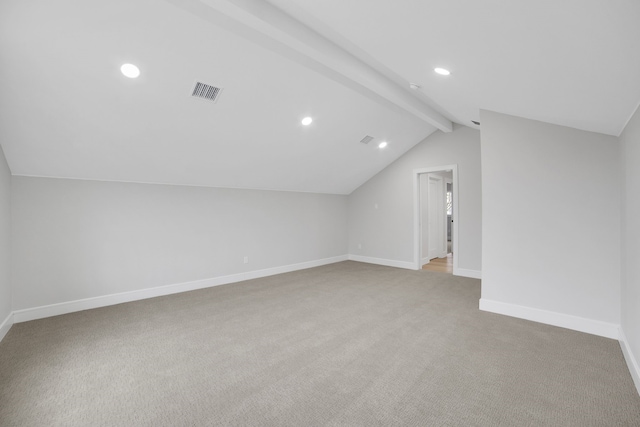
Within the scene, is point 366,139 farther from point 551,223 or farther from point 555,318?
point 555,318

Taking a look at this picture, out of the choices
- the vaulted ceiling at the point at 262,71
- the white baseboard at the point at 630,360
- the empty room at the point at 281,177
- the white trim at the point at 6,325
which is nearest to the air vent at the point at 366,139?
the empty room at the point at 281,177

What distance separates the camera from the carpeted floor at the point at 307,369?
2035mm

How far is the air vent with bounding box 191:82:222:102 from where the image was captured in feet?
10.4

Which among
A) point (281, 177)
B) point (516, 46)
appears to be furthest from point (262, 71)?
point (281, 177)

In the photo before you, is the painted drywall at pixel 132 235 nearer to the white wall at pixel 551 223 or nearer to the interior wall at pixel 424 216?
the interior wall at pixel 424 216

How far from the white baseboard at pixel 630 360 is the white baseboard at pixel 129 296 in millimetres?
4917

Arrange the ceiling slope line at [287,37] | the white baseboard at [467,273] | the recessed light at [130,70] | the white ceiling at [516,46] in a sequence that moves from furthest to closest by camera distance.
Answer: the white baseboard at [467,273]
the recessed light at [130,70]
the ceiling slope line at [287,37]
the white ceiling at [516,46]

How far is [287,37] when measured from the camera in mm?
2643

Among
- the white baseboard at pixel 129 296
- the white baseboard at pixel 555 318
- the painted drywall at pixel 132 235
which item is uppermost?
the painted drywall at pixel 132 235

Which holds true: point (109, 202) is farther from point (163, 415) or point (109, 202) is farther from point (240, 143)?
point (163, 415)

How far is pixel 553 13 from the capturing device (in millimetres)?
1521

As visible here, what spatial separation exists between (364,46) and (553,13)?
1513 mm

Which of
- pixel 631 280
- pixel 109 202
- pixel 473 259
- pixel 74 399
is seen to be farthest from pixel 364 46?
pixel 473 259

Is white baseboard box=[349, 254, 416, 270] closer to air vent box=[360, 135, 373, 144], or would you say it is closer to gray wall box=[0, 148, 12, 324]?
air vent box=[360, 135, 373, 144]
